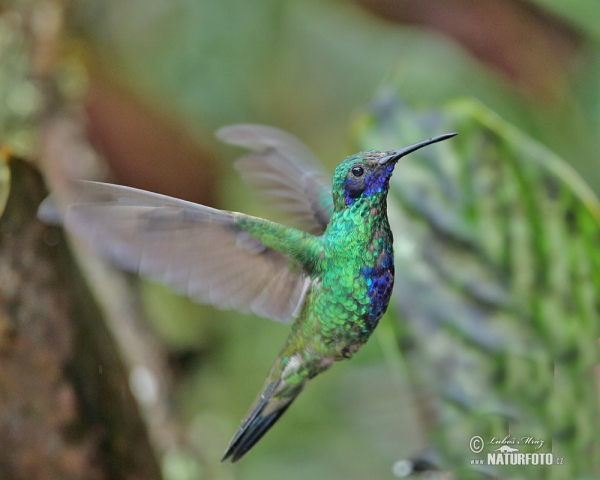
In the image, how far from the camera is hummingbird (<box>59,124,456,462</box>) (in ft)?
2.67

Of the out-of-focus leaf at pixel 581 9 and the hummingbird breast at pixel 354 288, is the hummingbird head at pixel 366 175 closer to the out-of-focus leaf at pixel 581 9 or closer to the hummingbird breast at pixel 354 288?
the hummingbird breast at pixel 354 288

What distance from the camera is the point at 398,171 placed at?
4.04 feet

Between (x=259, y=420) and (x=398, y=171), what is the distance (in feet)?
1.60

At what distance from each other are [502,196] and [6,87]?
1.36m

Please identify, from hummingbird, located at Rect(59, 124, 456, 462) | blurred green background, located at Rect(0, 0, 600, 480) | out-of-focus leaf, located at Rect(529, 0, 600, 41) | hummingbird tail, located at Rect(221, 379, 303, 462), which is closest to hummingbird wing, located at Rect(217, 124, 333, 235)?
hummingbird, located at Rect(59, 124, 456, 462)

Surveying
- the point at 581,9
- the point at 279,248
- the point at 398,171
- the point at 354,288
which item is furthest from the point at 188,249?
the point at 581,9

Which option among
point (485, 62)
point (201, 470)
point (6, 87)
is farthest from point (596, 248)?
point (6, 87)

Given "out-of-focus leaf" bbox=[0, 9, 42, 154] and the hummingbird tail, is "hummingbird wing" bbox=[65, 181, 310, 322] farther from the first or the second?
"out-of-focus leaf" bbox=[0, 9, 42, 154]

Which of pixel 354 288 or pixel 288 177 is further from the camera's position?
pixel 288 177

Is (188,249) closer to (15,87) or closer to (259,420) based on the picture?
(259,420)

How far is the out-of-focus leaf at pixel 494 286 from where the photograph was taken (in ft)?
3.62

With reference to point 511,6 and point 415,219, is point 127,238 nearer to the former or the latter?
point 415,219

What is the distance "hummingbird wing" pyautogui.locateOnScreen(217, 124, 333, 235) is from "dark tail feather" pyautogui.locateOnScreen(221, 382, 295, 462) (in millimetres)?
272

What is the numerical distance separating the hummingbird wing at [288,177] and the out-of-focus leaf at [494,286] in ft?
0.45
